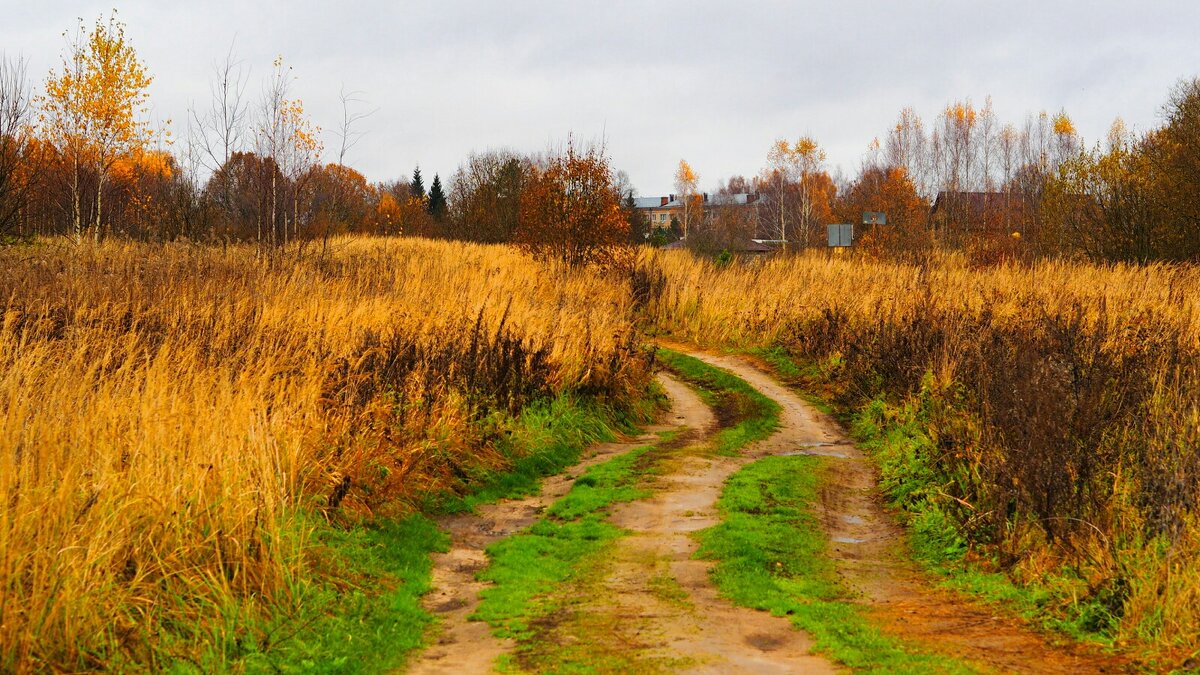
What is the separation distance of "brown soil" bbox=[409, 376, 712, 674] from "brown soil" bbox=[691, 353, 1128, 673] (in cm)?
233

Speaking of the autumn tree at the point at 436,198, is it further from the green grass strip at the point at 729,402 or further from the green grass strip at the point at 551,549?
the green grass strip at the point at 551,549

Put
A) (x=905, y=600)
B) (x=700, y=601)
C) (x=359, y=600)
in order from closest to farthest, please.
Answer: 1. (x=359, y=600)
2. (x=700, y=601)
3. (x=905, y=600)

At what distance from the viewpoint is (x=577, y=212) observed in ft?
74.2

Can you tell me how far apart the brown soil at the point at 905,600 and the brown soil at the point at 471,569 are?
233 centimetres

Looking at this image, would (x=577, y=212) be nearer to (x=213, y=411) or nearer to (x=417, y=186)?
(x=213, y=411)

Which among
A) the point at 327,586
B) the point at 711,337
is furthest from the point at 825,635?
the point at 711,337

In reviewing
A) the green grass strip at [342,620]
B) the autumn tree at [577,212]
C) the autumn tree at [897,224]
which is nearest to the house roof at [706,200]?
the autumn tree at [897,224]

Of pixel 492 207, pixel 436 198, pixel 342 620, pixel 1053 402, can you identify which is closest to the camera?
pixel 342 620

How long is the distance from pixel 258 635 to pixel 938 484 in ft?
20.1

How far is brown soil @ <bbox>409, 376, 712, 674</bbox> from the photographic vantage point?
5.11 metres

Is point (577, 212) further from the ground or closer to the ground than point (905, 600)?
further from the ground

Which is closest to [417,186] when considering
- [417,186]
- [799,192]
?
[417,186]

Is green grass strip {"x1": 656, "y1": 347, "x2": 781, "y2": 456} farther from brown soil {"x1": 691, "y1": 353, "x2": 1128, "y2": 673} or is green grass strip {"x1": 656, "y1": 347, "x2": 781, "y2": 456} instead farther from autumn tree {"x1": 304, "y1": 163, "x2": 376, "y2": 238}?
autumn tree {"x1": 304, "y1": 163, "x2": 376, "y2": 238}

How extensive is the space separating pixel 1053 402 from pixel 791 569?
2.66m
